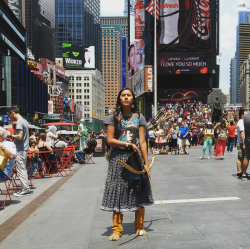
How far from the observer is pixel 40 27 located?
445 ft

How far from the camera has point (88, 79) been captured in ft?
518

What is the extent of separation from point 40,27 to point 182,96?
88166 mm

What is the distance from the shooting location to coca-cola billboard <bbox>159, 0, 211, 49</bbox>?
2389 inches

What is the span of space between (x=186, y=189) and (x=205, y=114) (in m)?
36.0

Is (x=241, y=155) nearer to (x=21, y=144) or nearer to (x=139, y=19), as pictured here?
(x=21, y=144)

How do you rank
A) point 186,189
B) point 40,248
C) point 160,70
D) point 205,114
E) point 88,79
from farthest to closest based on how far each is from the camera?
point 88,79, point 160,70, point 205,114, point 186,189, point 40,248

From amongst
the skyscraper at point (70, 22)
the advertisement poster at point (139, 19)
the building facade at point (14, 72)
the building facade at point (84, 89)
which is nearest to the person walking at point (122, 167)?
→ the building facade at point (14, 72)

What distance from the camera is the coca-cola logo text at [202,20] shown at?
61.6 metres

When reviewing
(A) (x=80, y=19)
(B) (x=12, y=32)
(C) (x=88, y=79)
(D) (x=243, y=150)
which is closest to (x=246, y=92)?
(C) (x=88, y=79)

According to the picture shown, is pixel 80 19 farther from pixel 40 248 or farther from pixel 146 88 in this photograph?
pixel 40 248

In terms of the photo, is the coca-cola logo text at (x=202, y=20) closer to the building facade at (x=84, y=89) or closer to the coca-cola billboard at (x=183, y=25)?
the coca-cola billboard at (x=183, y=25)

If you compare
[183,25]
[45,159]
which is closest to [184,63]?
[183,25]

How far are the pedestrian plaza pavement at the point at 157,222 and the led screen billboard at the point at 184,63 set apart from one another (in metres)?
53.7

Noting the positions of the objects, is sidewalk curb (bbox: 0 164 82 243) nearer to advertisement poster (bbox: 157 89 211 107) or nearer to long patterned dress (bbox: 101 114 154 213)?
long patterned dress (bbox: 101 114 154 213)
